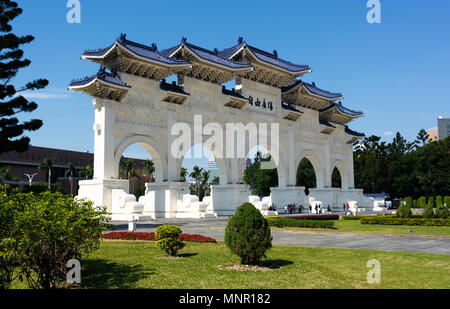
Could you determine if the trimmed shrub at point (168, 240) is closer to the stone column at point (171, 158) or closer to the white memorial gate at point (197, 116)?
the white memorial gate at point (197, 116)

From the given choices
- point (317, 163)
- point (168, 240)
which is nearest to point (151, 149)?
point (168, 240)

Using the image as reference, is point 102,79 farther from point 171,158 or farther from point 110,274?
point 110,274

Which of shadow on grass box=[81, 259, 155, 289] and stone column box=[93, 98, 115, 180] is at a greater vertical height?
stone column box=[93, 98, 115, 180]

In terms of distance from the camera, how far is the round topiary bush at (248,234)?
8844 mm

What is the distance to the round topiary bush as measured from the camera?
884cm

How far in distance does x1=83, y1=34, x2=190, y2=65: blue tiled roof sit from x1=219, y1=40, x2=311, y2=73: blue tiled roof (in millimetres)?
6722

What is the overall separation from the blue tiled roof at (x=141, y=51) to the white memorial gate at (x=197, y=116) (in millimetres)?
69

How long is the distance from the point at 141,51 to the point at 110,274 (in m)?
22.1

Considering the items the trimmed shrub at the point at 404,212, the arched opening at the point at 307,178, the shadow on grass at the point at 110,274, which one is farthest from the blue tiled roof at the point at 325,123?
the shadow on grass at the point at 110,274

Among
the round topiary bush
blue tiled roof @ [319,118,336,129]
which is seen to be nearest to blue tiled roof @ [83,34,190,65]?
the round topiary bush

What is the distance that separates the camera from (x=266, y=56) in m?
37.8

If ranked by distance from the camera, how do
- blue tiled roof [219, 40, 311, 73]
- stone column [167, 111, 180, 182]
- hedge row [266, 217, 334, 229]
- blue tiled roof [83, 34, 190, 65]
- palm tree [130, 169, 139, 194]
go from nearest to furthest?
hedge row [266, 217, 334, 229] → blue tiled roof [83, 34, 190, 65] → stone column [167, 111, 180, 182] → blue tiled roof [219, 40, 311, 73] → palm tree [130, 169, 139, 194]

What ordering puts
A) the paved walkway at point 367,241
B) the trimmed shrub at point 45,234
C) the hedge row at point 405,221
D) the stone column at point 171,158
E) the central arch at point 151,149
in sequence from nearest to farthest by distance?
the trimmed shrub at point 45,234 → the paved walkway at point 367,241 → the hedge row at point 405,221 → the central arch at point 151,149 → the stone column at point 171,158

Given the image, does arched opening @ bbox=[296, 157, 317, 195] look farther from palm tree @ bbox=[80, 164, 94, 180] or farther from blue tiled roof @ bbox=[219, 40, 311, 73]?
palm tree @ bbox=[80, 164, 94, 180]
